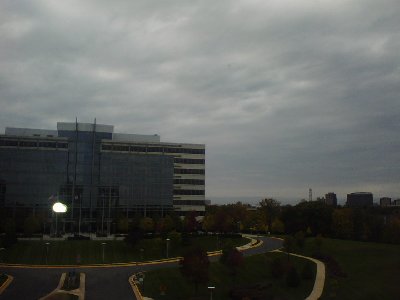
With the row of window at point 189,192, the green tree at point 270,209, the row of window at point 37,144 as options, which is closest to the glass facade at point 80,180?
the row of window at point 37,144

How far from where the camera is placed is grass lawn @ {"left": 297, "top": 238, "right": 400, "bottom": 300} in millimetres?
49500

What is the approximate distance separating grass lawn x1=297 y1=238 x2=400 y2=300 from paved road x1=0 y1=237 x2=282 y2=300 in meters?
19.5

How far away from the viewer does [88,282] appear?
5275 cm

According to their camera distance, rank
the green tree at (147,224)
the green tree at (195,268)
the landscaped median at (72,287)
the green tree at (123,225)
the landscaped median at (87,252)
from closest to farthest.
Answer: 1. the landscaped median at (72,287)
2. the green tree at (195,268)
3. the landscaped median at (87,252)
4. the green tree at (147,224)
5. the green tree at (123,225)

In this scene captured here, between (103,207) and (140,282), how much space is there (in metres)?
Answer: 53.2

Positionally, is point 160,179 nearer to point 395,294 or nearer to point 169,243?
point 169,243

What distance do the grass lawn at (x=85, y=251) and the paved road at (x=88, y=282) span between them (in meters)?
5.23

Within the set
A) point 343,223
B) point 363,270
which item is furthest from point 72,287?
point 343,223

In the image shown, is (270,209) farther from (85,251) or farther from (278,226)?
(85,251)

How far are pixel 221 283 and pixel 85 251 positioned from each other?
2867cm

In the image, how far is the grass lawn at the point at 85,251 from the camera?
66500 mm

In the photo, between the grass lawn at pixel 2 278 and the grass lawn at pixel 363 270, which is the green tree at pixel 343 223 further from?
the grass lawn at pixel 2 278

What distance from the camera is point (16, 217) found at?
305 feet

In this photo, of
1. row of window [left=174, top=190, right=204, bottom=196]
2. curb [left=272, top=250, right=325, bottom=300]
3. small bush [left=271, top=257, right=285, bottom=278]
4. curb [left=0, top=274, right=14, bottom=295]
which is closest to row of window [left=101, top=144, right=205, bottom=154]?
row of window [left=174, top=190, right=204, bottom=196]
